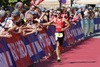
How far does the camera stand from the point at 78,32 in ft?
67.4

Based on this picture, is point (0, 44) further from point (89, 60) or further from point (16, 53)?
point (89, 60)

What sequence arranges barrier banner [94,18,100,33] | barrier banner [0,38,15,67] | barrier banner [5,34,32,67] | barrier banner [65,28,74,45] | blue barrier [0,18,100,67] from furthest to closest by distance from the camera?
barrier banner [94,18,100,33] → barrier banner [65,28,74,45] → barrier banner [5,34,32,67] → blue barrier [0,18,100,67] → barrier banner [0,38,15,67]

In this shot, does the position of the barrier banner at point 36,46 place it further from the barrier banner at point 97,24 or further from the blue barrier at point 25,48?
the barrier banner at point 97,24

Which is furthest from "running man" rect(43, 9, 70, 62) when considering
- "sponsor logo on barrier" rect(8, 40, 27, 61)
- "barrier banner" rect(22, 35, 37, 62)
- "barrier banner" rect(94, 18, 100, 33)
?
"barrier banner" rect(94, 18, 100, 33)

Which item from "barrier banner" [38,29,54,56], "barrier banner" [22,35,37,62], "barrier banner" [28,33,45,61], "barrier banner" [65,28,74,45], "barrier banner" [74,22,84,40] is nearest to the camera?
"barrier banner" [22,35,37,62]

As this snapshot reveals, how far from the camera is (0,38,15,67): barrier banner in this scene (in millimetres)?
8479

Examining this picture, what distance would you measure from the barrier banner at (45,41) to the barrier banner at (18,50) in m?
2.13

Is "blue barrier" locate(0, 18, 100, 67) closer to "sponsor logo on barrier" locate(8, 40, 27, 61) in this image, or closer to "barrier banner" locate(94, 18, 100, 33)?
"sponsor logo on barrier" locate(8, 40, 27, 61)

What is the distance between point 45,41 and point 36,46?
1568 mm

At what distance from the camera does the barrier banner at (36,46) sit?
37.0ft

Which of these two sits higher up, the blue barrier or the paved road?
the blue barrier

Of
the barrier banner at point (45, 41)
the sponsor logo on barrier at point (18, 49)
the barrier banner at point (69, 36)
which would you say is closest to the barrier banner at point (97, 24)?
the barrier banner at point (69, 36)

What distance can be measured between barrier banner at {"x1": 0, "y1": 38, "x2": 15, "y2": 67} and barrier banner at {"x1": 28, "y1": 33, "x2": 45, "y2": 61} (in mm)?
2139

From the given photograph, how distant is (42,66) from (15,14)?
301cm
